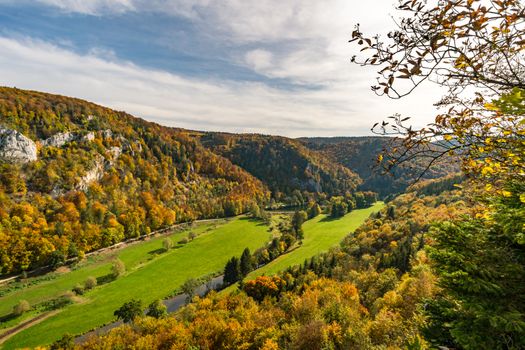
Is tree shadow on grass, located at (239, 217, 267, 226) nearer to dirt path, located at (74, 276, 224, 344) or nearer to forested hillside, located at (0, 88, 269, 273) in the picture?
forested hillside, located at (0, 88, 269, 273)

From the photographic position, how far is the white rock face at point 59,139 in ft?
404

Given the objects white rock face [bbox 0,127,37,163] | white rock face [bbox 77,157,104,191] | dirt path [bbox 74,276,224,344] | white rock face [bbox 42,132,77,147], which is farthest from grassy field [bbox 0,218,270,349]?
white rock face [bbox 42,132,77,147]

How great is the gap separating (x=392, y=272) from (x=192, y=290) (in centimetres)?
4185

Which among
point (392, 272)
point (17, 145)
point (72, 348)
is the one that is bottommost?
point (72, 348)

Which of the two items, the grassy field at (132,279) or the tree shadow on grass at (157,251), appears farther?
the tree shadow on grass at (157,251)

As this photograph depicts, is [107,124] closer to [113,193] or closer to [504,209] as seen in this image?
[113,193]

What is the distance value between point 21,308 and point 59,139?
9571 centimetres

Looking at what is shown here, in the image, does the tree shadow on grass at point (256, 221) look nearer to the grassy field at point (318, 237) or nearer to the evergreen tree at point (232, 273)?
the grassy field at point (318, 237)

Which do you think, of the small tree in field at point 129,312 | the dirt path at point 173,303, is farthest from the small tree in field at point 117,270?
the small tree in field at point 129,312

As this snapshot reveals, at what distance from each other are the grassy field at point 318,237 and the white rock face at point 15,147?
97675mm

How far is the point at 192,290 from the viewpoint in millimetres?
64312

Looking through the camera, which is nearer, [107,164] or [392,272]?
[392,272]

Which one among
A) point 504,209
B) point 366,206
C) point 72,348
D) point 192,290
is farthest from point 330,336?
point 366,206

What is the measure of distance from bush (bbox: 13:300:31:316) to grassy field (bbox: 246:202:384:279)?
149ft
